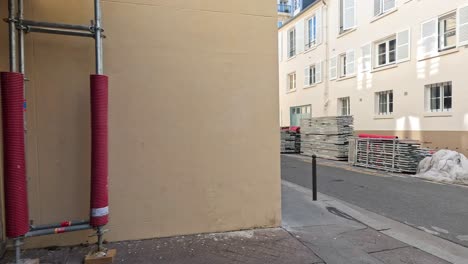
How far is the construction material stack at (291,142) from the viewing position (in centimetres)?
2117

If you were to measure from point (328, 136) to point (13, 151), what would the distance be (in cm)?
1546

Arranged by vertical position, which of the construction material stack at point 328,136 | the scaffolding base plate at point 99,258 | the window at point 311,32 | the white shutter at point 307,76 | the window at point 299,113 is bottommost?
the scaffolding base plate at point 99,258

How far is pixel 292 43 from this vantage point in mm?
27734

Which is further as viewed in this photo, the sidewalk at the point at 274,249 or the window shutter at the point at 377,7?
the window shutter at the point at 377,7

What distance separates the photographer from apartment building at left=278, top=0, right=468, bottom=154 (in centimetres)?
1348

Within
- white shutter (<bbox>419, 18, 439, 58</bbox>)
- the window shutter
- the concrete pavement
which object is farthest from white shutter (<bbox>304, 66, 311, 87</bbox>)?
the concrete pavement

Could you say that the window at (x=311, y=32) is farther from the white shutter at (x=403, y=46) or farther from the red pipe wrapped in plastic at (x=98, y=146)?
the red pipe wrapped in plastic at (x=98, y=146)

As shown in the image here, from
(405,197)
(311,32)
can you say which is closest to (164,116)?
(405,197)

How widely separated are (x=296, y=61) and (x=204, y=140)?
76.2 ft

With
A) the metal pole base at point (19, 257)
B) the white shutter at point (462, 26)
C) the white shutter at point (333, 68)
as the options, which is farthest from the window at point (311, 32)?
the metal pole base at point (19, 257)

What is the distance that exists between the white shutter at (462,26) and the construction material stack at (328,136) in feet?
17.8

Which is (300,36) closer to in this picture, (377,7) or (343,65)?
(343,65)

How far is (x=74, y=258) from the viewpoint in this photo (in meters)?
3.99

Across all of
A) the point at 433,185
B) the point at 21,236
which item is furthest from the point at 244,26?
the point at 433,185
